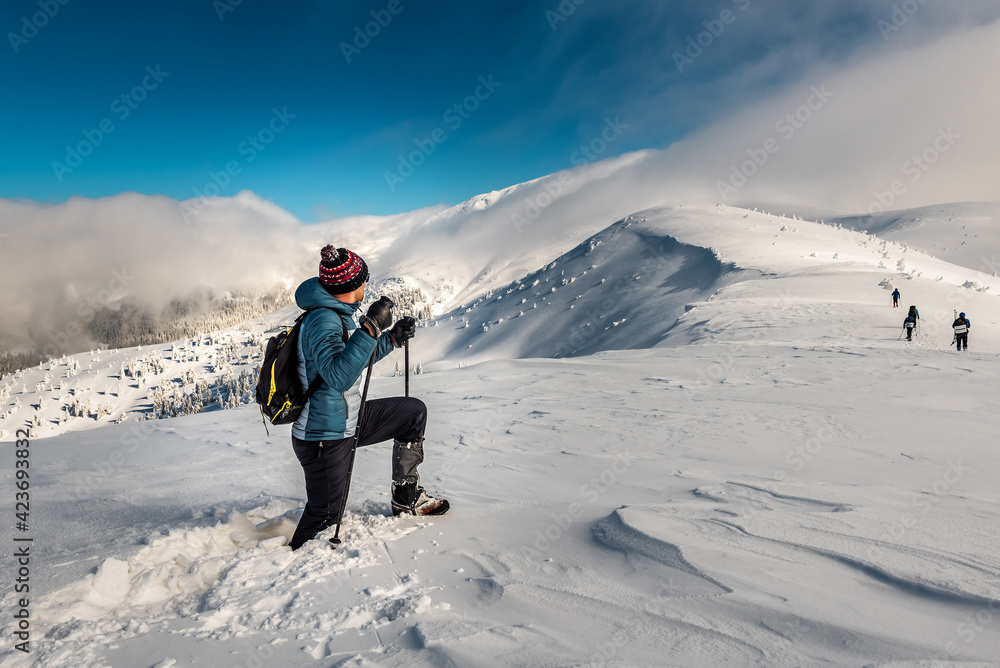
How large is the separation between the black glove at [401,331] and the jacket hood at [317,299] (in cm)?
37

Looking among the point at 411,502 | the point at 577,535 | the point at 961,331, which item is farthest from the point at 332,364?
the point at 961,331

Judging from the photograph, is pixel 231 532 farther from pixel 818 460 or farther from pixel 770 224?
pixel 770 224

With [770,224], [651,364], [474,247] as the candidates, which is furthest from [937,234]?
[474,247]

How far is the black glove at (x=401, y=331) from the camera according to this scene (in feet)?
12.1

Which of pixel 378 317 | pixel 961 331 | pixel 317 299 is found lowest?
pixel 961 331

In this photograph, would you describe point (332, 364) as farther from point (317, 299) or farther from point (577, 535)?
point (577, 535)

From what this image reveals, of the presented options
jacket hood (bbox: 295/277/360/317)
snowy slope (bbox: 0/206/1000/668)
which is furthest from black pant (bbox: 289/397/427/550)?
jacket hood (bbox: 295/277/360/317)

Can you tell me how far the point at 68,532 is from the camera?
4.06 meters

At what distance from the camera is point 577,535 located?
3.46m

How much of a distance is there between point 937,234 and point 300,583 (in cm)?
8204

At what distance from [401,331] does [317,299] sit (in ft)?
2.11

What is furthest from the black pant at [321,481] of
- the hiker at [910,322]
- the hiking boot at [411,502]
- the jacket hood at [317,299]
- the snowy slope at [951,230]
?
the snowy slope at [951,230]

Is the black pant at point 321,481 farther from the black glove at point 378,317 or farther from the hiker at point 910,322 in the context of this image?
the hiker at point 910,322

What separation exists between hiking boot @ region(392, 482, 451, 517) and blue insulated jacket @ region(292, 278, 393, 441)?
0.69m
